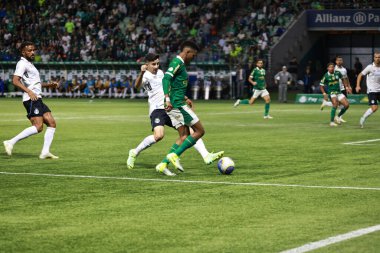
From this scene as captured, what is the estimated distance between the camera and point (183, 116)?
14.8 meters

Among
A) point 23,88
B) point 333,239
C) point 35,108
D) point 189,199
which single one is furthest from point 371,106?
point 333,239

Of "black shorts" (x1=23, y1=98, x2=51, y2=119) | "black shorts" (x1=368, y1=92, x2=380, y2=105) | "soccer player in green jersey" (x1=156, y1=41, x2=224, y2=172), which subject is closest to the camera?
"soccer player in green jersey" (x1=156, y1=41, x2=224, y2=172)

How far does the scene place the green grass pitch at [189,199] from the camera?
344 inches

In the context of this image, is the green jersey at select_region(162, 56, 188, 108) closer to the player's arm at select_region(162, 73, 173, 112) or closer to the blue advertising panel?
the player's arm at select_region(162, 73, 173, 112)

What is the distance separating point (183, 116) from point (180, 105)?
0.64ft

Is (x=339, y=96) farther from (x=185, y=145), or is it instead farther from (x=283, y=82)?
(x=283, y=82)

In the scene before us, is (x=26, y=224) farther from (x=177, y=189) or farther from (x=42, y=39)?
(x=42, y=39)

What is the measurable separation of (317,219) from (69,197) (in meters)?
3.57

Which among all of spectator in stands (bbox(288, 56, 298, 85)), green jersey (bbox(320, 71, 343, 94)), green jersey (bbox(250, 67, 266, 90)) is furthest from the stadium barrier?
green jersey (bbox(320, 71, 343, 94))

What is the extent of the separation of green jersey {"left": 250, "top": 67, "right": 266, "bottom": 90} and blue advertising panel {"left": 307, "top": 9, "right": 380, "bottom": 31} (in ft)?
58.9

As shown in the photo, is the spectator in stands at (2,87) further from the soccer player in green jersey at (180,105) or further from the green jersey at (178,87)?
the green jersey at (178,87)

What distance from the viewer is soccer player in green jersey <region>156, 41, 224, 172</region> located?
14430mm

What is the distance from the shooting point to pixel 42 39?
2472 inches

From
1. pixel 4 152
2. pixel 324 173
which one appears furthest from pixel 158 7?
pixel 324 173
